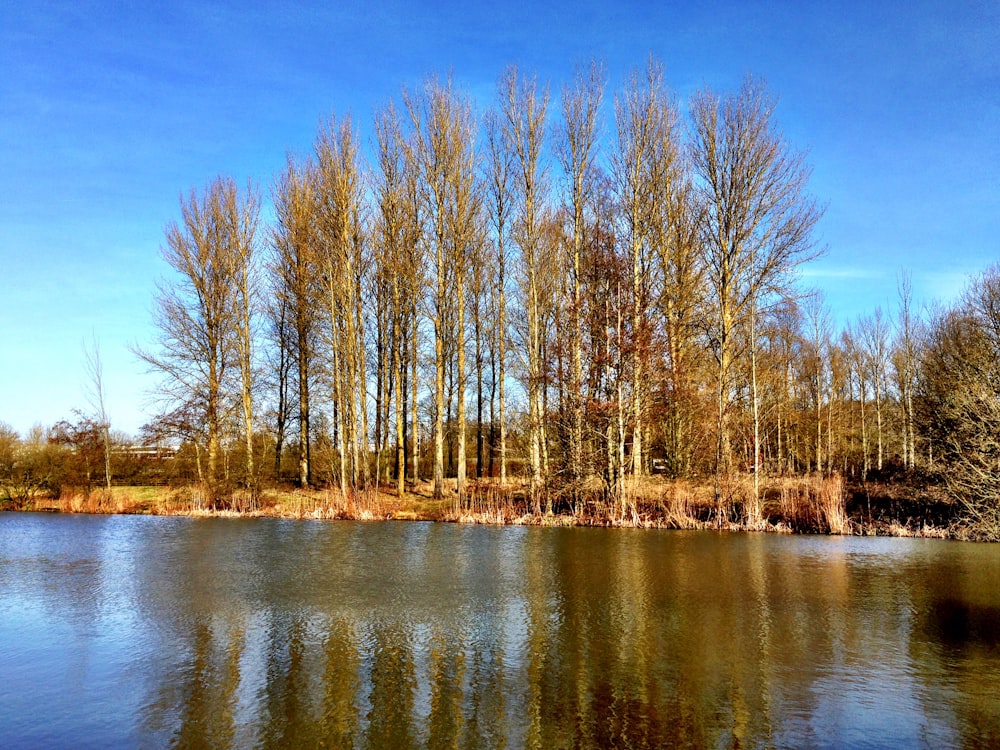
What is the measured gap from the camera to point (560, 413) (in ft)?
70.1

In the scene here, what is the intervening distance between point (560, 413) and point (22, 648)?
15.5m

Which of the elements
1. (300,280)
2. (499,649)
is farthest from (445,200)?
(499,649)

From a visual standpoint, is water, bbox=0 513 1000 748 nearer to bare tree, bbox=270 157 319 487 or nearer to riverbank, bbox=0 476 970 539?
riverbank, bbox=0 476 970 539

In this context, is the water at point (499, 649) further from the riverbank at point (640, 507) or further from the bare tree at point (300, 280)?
the bare tree at point (300, 280)

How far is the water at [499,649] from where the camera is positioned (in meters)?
5.61

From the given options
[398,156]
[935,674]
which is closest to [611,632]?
[935,674]

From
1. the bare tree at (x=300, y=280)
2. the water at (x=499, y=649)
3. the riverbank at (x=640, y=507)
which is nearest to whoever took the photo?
the water at (x=499, y=649)

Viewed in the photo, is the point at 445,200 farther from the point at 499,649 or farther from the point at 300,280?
the point at 499,649

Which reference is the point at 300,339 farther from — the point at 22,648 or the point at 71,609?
the point at 22,648

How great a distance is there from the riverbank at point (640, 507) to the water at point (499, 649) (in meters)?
4.01

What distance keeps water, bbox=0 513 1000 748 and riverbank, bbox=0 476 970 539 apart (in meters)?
4.01

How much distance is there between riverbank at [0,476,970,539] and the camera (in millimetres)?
18312

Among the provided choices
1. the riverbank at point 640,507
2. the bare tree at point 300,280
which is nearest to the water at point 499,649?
the riverbank at point 640,507

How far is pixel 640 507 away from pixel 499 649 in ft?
43.5
